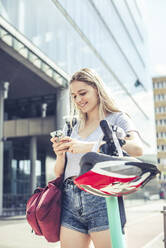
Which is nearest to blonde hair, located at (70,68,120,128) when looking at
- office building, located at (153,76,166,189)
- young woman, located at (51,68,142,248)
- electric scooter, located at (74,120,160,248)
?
young woman, located at (51,68,142,248)

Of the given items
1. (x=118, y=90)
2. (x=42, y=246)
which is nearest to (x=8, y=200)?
(x=118, y=90)

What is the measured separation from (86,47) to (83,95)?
58.2ft

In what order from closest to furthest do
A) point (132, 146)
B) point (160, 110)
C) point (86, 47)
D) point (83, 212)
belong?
point (132, 146) → point (83, 212) → point (86, 47) → point (160, 110)

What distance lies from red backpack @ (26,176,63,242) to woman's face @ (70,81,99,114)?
451 mm

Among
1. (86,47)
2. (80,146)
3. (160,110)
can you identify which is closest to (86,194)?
(80,146)

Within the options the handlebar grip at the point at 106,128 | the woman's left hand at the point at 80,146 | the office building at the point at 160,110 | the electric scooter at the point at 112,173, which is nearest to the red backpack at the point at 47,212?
the woman's left hand at the point at 80,146

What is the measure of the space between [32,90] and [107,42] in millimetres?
6578

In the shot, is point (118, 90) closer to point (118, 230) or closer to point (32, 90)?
point (32, 90)

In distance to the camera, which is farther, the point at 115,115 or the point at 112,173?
the point at 115,115

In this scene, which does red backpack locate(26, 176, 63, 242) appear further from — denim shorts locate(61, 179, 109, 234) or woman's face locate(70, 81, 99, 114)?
woman's face locate(70, 81, 99, 114)

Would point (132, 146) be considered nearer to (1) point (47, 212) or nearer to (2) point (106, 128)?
(2) point (106, 128)

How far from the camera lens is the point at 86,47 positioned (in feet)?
62.8

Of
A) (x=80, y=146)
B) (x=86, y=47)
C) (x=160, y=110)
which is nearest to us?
(x=80, y=146)

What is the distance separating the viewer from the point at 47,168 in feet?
97.5
